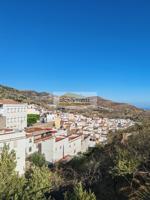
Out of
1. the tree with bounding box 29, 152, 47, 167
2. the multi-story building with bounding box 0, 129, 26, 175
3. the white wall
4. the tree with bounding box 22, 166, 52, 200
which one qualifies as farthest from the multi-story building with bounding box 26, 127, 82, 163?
the tree with bounding box 22, 166, 52, 200

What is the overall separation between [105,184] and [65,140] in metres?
28.6

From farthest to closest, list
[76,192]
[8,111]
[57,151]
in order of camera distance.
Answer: [8,111] → [57,151] → [76,192]

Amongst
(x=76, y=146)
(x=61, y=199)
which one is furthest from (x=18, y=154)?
(x=76, y=146)

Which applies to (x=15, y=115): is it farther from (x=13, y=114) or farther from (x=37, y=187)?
(x=37, y=187)

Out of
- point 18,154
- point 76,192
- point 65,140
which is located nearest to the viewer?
point 76,192

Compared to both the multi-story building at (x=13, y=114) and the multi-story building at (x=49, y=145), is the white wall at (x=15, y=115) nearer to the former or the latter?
the multi-story building at (x=13, y=114)

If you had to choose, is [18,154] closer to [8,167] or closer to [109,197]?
[8,167]

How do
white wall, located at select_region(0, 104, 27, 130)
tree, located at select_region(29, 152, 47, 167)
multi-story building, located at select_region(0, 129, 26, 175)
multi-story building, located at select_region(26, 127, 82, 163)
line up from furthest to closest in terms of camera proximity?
1. white wall, located at select_region(0, 104, 27, 130)
2. multi-story building, located at select_region(26, 127, 82, 163)
3. tree, located at select_region(29, 152, 47, 167)
4. multi-story building, located at select_region(0, 129, 26, 175)

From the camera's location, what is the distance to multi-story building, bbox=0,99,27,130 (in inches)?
2702

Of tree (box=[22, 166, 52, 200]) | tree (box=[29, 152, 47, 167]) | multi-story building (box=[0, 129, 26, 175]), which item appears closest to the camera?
tree (box=[22, 166, 52, 200])

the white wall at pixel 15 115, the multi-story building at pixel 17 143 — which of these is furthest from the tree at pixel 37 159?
the white wall at pixel 15 115

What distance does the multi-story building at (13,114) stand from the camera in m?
68.6

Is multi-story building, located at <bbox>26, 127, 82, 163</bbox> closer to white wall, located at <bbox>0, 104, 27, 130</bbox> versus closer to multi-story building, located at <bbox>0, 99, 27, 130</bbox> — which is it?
multi-story building, located at <bbox>0, 99, 27, 130</bbox>

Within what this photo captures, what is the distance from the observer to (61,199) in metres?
22.0
